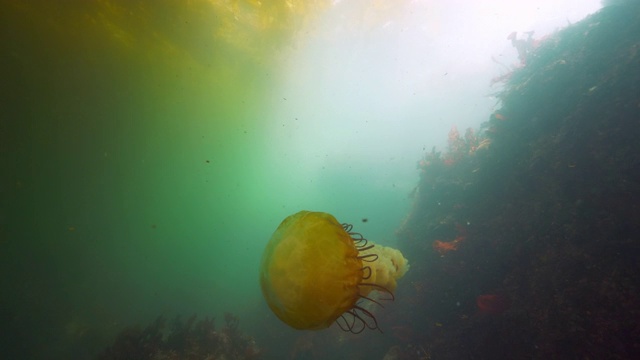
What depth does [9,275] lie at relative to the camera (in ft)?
76.3

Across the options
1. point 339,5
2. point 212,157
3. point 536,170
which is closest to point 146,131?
point 212,157

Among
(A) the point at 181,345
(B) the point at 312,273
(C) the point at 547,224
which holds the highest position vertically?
(B) the point at 312,273

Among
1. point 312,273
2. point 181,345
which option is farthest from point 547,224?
point 181,345

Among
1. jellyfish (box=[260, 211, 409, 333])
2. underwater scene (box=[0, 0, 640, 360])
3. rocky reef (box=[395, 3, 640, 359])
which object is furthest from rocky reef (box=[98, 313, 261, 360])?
jellyfish (box=[260, 211, 409, 333])

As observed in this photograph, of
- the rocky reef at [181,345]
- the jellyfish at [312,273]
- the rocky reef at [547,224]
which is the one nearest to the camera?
the jellyfish at [312,273]

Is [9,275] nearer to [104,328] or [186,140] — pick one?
[104,328]

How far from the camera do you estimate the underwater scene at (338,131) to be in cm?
478

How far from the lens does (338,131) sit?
125 ft

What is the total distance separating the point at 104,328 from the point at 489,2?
115 ft

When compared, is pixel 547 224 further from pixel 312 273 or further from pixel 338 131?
pixel 338 131

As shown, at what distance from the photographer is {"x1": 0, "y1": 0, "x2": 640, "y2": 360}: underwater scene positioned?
4.78 m

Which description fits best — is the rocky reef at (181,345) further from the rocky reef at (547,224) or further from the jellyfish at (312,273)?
the jellyfish at (312,273)

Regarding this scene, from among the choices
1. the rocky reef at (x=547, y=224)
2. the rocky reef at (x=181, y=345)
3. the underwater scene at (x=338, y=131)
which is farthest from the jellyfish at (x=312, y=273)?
the rocky reef at (x=181, y=345)

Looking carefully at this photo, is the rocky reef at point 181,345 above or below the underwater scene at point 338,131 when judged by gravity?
below
